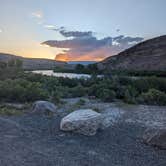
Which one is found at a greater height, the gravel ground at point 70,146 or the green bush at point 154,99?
the green bush at point 154,99

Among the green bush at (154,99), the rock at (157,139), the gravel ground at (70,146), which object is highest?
the green bush at (154,99)

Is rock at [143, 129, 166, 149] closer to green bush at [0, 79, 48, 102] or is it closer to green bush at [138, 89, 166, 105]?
green bush at [138, 89, 166, 105]

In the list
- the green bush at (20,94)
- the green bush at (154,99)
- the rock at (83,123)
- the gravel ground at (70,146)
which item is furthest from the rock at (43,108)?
the green bush at (154,99)

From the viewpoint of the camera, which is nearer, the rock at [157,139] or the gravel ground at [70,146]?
the gravel ground at [70,146]

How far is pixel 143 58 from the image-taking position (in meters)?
66.0

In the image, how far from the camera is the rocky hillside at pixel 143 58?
5995 centimetres

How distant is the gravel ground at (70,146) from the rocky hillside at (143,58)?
164 feet

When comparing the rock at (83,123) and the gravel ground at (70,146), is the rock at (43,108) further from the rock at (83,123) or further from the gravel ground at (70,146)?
the rock at (83,123)

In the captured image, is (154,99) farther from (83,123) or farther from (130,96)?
(83,123)

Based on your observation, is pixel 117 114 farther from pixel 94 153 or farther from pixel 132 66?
pixel 132 66

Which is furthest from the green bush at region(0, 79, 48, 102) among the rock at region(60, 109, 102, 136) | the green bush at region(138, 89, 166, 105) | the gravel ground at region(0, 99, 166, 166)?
the rock at region(60, 109, 102, 136)

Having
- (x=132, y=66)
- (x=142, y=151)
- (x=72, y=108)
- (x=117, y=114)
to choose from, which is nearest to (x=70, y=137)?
(x=142, y=151)

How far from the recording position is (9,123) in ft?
26.8

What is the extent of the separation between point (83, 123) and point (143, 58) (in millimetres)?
60625
